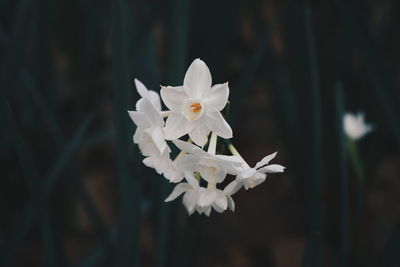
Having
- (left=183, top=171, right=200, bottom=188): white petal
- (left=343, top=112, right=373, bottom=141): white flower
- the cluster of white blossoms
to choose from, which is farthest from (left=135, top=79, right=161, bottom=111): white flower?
(left=343, top=112, right=373, bottom=141): white flower

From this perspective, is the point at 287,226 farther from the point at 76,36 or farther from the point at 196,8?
the point at 76,36

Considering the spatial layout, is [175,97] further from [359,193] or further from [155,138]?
[359,193]

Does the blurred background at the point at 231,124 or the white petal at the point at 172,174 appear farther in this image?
the blurred background at the point at 231,124

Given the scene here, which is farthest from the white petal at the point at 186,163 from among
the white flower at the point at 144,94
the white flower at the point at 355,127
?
the white flower at the point at 355,127

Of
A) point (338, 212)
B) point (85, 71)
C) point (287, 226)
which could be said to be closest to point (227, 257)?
point (287, 226)

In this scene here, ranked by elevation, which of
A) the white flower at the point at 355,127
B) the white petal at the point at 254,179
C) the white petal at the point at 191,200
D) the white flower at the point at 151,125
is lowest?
the white petal at the point at 191,200

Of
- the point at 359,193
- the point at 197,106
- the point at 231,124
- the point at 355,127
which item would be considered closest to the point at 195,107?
the point at 197,106

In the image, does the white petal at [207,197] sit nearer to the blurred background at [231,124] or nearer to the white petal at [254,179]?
the white petal at [254,179]
